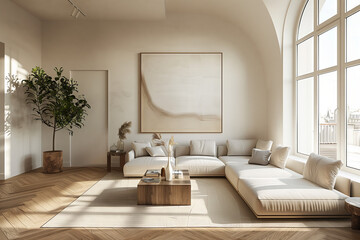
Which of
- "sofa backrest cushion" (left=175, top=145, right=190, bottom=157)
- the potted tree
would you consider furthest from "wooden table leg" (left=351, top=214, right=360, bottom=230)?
the potted tree

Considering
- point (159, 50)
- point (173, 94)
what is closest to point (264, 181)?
point (173, 94)

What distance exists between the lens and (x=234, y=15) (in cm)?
628

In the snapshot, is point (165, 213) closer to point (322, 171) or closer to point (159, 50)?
point (322, 171)

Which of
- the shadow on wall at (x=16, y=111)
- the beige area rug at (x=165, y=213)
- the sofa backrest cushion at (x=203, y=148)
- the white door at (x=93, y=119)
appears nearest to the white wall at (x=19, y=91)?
the shadow on wall at (x=16, y=111)

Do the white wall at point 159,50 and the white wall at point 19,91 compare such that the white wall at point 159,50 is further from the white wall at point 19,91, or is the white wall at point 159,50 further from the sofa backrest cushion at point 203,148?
the white wall at point 19,91

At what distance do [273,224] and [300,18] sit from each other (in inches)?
163

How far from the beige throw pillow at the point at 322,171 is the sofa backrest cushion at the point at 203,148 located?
2.49 meters

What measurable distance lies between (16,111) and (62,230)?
3818mm

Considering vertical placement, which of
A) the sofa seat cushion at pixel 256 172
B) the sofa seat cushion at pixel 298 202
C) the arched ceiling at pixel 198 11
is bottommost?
the sofa seat cushion at pixel 298 202

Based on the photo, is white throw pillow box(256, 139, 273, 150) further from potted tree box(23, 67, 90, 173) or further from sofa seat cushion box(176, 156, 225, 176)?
potted tree box(23, 67, 90, 173)

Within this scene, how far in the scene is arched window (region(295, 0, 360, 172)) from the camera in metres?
3.84

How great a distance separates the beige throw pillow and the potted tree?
4.90m

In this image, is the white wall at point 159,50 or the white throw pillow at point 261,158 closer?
the white throw pillow at point 261,158

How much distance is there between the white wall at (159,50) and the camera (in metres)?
6.64
